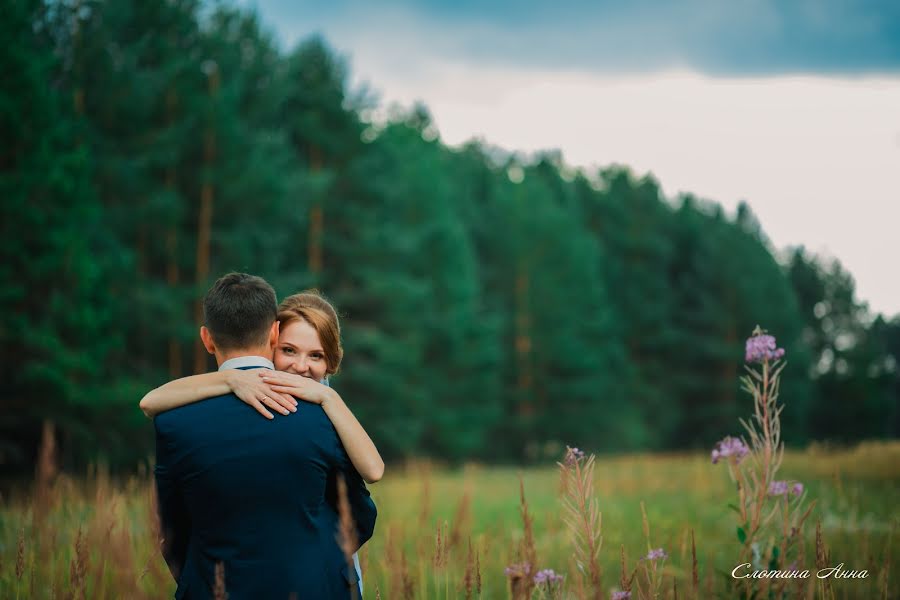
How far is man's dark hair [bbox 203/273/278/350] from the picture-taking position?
2.59 meters

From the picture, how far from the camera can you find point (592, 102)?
162ft

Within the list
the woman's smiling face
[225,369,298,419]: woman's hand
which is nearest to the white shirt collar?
[225,369,298,419]: woman's hand

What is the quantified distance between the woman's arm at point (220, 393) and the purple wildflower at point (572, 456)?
89cm

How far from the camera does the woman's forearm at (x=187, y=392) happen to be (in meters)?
2.45

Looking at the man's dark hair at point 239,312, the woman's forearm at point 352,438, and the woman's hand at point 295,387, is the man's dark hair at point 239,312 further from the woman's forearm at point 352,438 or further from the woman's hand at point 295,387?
the woman's forearm at point 352,438

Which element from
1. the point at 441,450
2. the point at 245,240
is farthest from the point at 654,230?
the point at 245,240

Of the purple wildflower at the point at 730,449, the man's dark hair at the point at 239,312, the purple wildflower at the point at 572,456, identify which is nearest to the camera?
the purple wildflower at the point at 572,456

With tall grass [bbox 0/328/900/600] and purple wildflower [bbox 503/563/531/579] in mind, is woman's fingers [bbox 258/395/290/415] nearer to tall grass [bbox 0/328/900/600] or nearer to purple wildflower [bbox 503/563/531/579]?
tall grass [bbox 0/328/900/600]

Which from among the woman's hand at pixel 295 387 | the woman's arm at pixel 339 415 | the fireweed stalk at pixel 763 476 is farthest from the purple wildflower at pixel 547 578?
the woman's hand at pixel 295 387

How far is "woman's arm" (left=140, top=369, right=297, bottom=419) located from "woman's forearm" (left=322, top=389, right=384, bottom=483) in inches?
5.0

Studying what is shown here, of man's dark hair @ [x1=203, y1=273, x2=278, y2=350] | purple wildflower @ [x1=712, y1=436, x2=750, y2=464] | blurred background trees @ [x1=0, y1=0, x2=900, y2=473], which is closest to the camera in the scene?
man's dark hair @ [x1=203, y1=273, x2=278, y2=350]

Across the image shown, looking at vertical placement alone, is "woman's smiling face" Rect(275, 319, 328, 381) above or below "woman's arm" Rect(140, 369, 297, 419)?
above

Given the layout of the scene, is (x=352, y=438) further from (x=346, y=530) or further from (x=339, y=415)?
(x=346, y=530)

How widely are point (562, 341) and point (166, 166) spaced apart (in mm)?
20082
